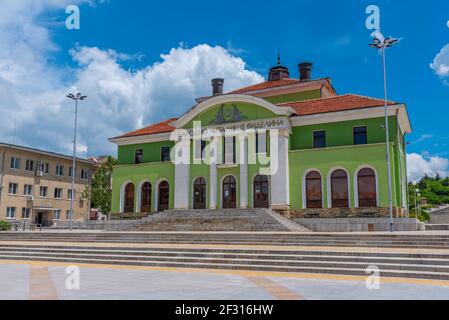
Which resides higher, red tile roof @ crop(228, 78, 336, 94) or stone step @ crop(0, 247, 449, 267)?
red tile roof @ crop(228, 78, 336, 94)

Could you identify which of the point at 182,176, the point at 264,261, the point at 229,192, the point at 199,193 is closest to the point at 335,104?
the point at 229,192

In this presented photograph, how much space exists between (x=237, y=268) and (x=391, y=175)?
17101 millimetres

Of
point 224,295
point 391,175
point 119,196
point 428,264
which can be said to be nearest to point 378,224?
point 391,175

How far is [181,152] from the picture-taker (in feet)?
113

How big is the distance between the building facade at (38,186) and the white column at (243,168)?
18421 millimetres

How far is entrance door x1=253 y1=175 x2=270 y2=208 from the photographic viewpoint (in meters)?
30.8

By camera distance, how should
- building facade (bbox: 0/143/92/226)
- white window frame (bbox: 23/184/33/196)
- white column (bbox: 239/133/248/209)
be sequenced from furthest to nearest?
1. white window frame (bbox: 23/184/33/196)
2. building facade (bbox: 0/143/92/226)
3. white column (bbox: 239/133/248/209)

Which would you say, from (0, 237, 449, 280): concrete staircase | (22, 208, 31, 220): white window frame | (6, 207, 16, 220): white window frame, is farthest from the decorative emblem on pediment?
(22, 208, 31, 220): white window frame

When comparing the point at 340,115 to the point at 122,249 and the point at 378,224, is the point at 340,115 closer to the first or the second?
the point at 378,224

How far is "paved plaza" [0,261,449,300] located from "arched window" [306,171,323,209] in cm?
1646

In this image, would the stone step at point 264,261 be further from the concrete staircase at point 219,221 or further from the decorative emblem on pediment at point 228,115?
the decorative emblem on pediment at point 228,115

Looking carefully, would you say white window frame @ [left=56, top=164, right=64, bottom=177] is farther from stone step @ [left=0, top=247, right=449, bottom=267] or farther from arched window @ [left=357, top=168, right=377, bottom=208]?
arched window @ [left=357, top=168, right=377, bottom=208]

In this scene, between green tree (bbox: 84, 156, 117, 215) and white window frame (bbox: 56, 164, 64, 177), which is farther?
green tree (bbox: 84, 156, 117, 215)
